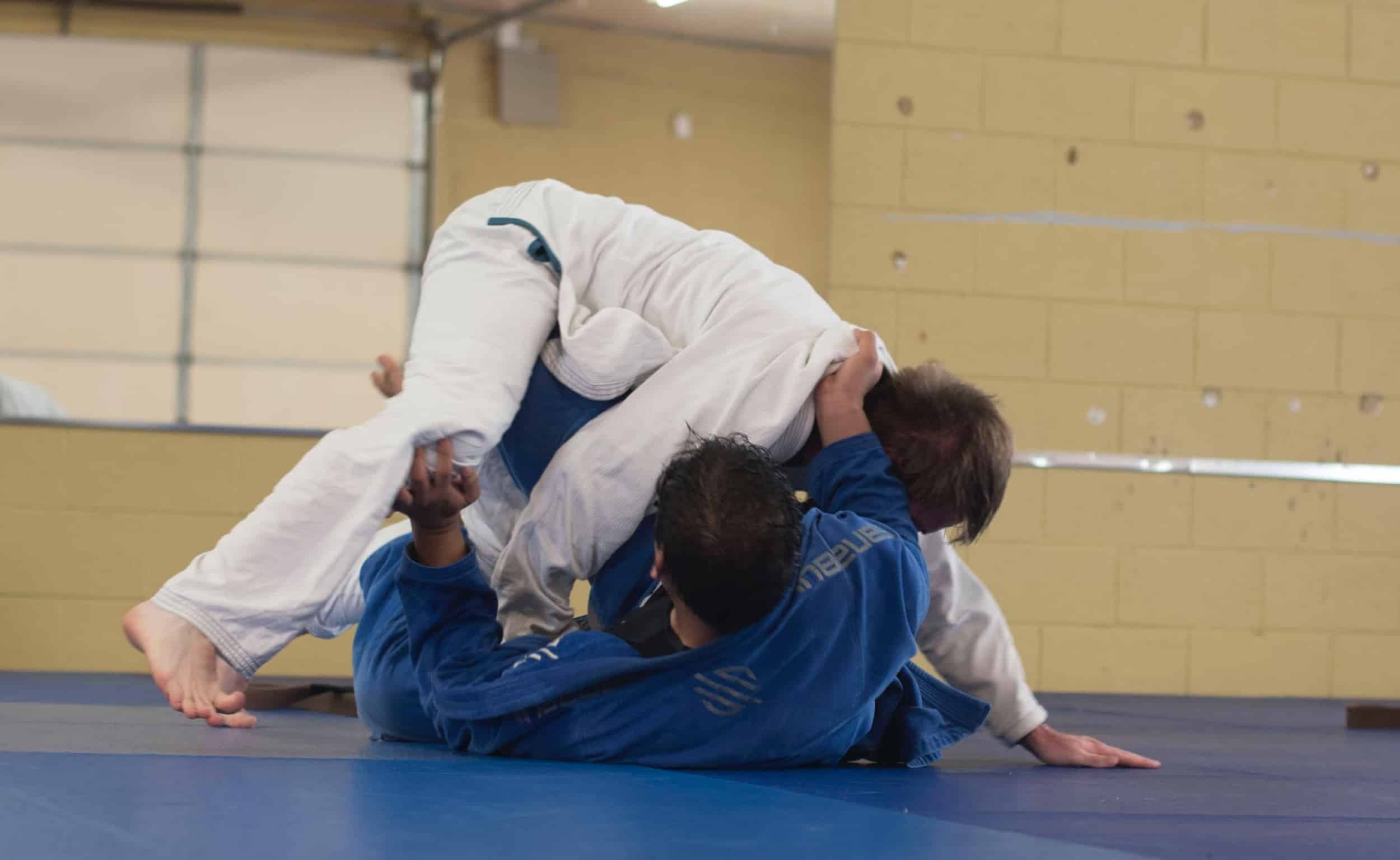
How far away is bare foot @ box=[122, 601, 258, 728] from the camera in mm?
1731

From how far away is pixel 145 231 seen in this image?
8.55m

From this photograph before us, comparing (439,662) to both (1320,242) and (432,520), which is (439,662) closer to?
(432,520)

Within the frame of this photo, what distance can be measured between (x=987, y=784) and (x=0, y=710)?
1777mm

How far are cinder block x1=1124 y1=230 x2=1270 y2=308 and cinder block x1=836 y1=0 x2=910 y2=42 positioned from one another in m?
0.97

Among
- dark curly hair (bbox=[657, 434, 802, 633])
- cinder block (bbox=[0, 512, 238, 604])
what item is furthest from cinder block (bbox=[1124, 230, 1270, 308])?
dark curly hair (bbox=[657, 434, 802, 633])

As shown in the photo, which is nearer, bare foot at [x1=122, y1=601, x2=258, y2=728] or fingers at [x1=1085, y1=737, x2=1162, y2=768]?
bare foot at [x1=122, y1=601, x2=258, y2=728]

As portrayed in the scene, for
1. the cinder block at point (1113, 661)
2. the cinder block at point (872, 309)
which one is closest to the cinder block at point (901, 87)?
the cinder block at point (872, 309)

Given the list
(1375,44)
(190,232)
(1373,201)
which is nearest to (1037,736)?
(1373,201)

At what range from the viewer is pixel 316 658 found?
432 cm

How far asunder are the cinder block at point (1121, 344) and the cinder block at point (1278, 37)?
2.84ft

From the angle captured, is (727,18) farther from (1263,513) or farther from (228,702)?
(228,702)

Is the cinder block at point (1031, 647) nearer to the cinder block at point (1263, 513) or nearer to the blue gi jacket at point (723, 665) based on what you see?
the cinder block at point (1263, 513)

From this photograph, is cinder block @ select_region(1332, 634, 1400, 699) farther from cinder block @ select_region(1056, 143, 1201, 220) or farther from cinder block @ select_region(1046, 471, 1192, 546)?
cinder block @ select_region(1056, 143, 1201, 220)

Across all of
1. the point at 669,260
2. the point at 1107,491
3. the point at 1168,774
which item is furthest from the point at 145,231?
the point at 1168,774
